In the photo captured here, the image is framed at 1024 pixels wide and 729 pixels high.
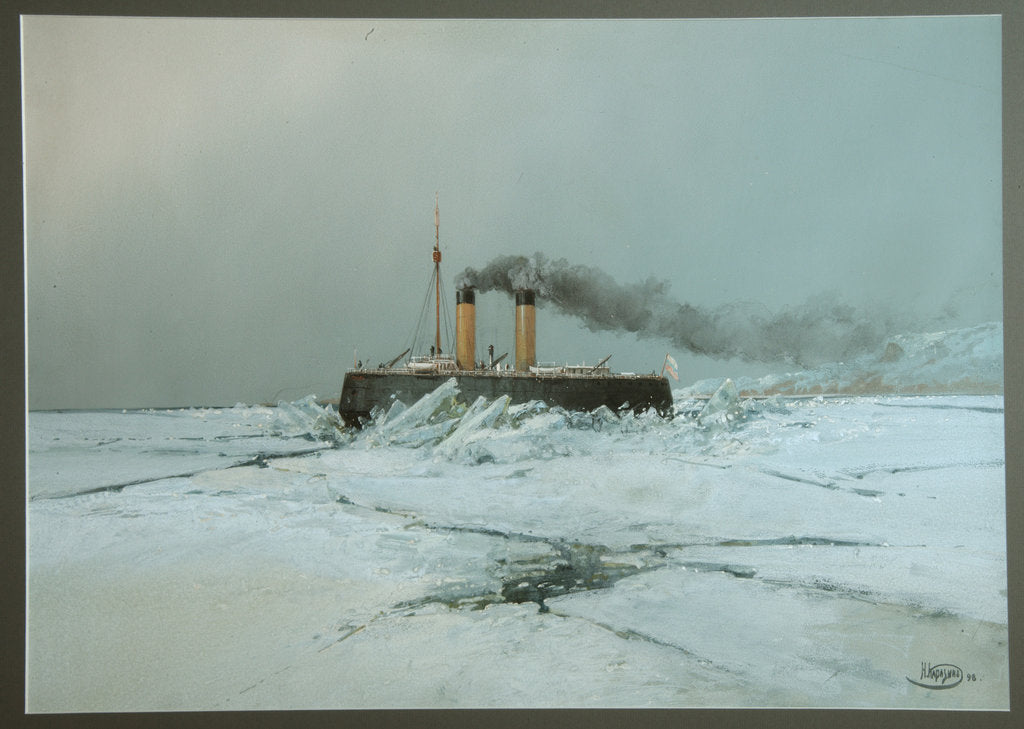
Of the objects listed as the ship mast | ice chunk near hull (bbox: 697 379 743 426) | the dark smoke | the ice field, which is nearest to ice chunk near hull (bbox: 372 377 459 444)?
the ice field

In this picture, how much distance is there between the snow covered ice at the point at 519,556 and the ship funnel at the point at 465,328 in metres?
0.16

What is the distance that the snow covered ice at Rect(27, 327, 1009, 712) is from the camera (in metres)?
2.24

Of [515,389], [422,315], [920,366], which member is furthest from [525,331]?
[920,366]

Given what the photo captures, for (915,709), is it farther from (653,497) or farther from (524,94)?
(524,94)

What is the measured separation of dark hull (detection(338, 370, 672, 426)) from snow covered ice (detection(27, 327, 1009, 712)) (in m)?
0.05

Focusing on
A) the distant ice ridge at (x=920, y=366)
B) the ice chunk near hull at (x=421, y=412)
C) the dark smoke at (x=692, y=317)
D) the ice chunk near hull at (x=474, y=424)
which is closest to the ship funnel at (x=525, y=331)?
the dark smoke at (x=692, y=317)

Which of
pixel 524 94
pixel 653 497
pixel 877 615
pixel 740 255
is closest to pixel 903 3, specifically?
pixel 740 255

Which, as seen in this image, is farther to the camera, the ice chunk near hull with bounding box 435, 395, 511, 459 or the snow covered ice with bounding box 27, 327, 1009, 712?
the ice chunk near hull with bounding box 435, 395, 511, 459

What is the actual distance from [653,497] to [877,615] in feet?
2.96

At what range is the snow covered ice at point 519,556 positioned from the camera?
2.24 meters
